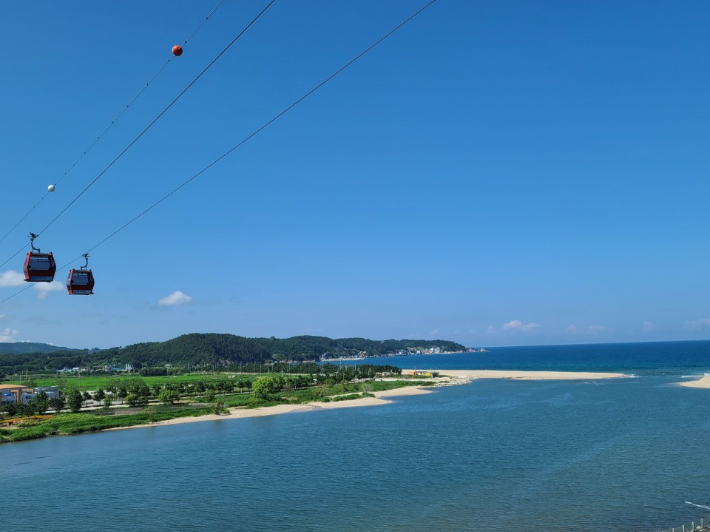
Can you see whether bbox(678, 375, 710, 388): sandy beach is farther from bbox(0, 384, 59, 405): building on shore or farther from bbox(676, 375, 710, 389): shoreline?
bbox(0, 384, 59, 405): building on shore

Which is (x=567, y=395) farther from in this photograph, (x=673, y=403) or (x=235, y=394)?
(x=235, y=394)

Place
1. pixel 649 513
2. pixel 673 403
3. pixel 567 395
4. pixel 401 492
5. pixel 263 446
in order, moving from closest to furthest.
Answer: pixel 649 513 → pixel 401 492 → pixel 263 446 → pixel 673 403 → pixel 567 395

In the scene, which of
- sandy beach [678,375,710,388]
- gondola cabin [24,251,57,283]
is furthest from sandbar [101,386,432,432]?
gondola cabin [24,251,57,283]

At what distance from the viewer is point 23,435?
201 feet

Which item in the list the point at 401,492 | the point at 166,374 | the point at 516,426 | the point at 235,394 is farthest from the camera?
the point at 166,374

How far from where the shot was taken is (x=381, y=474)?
39.5 m

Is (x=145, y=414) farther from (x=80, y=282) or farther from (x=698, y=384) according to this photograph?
(x=698, y=384)

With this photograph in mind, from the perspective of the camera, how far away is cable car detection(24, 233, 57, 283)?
2152cm

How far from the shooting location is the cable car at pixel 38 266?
21.5 m

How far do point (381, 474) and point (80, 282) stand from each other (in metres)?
26.1

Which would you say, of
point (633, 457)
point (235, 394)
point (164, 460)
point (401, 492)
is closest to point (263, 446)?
point (164, 460)

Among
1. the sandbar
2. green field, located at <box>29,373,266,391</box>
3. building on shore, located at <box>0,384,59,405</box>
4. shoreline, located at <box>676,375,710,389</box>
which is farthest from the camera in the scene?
green field, located at <box>29,373,266,391</box>

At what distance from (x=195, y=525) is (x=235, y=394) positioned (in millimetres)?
74878

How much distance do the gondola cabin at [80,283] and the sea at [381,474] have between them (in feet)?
49.9
